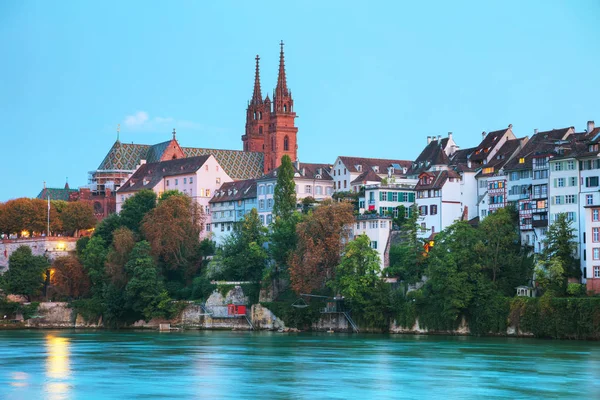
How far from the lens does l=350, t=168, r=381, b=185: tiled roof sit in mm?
132625

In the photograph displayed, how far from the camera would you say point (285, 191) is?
126438 mm

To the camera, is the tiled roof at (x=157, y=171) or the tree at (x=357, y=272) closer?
the tree at (x=357, y=272)

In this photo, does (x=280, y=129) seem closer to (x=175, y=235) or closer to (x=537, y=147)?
(x=175, y=235)

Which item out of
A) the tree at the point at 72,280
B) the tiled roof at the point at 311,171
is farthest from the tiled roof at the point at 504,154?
the tree at the point at 72,280

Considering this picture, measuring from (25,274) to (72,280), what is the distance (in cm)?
627

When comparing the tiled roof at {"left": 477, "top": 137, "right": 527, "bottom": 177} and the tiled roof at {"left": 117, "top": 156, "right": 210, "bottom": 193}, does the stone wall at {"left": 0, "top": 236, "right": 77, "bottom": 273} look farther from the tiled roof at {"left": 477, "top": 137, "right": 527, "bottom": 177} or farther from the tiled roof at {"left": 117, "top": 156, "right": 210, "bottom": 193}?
the tiled roof at {"left": 477, "top": 137, "right": 527, "bottom": 177}

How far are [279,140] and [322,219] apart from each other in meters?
62.5

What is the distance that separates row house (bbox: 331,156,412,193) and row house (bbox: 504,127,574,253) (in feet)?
77.7

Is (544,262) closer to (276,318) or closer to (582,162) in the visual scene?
(582,162)

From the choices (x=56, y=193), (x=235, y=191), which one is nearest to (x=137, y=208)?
(x=235, y=191)

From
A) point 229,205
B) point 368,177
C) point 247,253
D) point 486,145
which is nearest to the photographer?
point 247,253

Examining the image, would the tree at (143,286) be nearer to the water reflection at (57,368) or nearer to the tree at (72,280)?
the tree at (72,280)

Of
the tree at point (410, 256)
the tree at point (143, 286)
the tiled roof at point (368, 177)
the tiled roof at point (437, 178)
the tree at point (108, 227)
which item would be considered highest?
the tiled roof at point (368, 177)

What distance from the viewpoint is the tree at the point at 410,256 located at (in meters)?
109
